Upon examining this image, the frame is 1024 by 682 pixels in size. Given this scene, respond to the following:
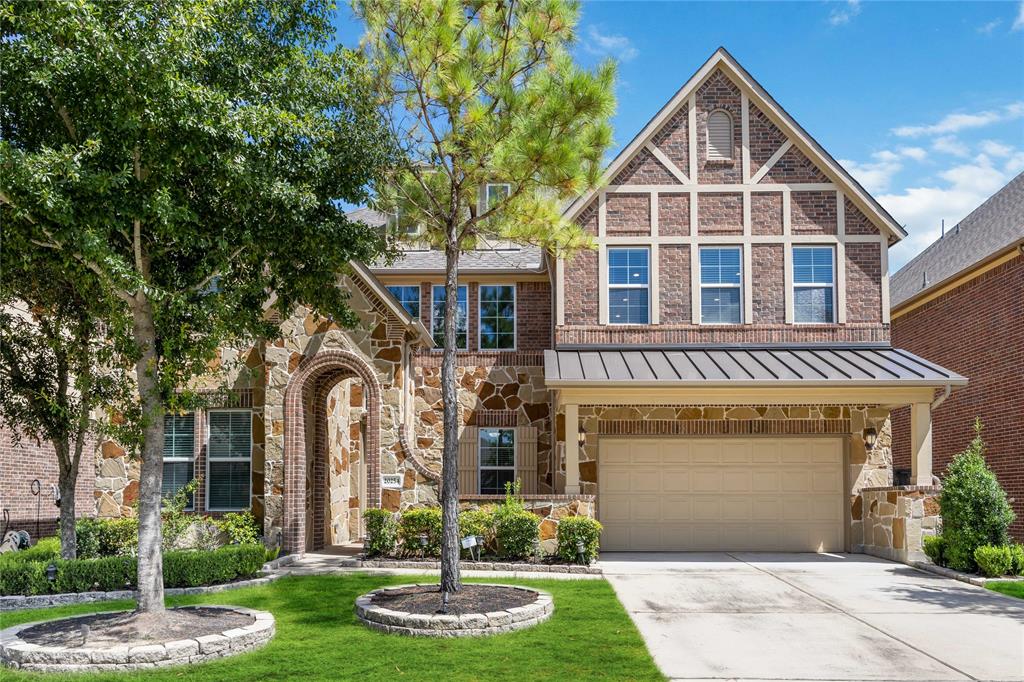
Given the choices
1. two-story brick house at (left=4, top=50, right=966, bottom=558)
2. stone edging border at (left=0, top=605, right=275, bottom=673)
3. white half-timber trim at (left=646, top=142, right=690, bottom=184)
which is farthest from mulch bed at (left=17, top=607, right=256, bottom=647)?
white half-timber trim at (left=646, top=142, right=690, bottom=184)

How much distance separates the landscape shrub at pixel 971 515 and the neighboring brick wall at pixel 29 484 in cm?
1502

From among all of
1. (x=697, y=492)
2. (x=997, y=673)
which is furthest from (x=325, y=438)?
(x=997, y=673)

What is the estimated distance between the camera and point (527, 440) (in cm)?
1969

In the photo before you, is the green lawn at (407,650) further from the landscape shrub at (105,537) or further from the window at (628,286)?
the window at (628,286)

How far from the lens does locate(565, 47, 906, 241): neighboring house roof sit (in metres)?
17.8

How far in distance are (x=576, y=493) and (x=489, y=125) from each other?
280 inches

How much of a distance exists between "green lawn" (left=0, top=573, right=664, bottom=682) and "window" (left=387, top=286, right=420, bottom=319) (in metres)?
9.97

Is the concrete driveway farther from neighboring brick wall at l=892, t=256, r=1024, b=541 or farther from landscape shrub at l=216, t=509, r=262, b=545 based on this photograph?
landscape shrub at l=216, t=509, r=262, b=545

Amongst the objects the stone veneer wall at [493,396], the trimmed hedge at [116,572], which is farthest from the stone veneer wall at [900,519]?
the trimmed hedge at [116,572]

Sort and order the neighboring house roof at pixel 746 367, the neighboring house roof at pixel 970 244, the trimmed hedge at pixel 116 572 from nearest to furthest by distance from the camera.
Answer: the trimmed hedge at pixel 116 572 < the neighboring house roof at pixel 746 367 < the neighboring house roof at pixel 970 244

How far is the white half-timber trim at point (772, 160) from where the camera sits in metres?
18.1

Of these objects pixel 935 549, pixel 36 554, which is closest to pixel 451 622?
pixel 36 554

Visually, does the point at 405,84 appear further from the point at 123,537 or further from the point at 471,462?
the point at 471,462

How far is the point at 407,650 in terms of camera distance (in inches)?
343
